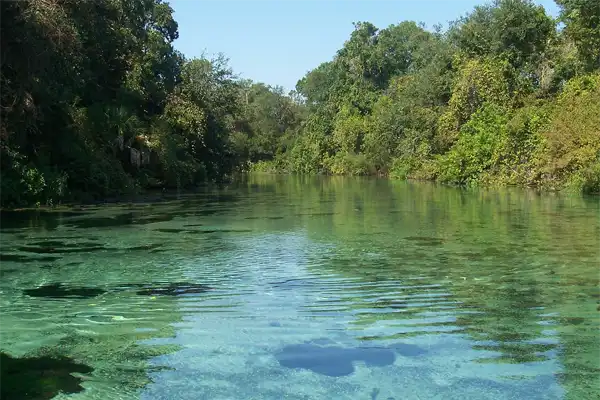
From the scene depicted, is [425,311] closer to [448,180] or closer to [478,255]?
[478,255]

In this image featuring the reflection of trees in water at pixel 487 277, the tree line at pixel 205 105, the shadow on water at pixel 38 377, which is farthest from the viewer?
the tree line at pixel 205 105

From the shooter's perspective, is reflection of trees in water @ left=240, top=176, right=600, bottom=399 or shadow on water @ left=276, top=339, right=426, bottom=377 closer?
shadow on water @ left=276, top=339, right=426, bottom=377

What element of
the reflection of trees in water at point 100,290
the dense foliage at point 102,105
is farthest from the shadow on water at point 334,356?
A: the dense foliage at point 102,105

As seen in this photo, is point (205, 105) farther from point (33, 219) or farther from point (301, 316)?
point (301, 316)

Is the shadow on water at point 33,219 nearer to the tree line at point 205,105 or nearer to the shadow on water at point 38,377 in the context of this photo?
the tree line at point 205,105

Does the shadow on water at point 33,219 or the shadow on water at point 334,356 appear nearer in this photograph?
the shadow on water at point 334,356

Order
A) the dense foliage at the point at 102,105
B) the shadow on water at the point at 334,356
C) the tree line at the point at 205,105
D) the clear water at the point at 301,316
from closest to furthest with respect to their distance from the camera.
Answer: the clear water at the point at 301,316, the shadow on water at the point at 334,356, the dense foliage at the point at 102,105, the tree line at the point at 205,105

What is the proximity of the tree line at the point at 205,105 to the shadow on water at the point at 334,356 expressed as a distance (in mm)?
13353

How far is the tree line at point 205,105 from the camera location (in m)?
19.5

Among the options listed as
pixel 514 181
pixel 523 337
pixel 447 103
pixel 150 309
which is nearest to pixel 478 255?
pixel 523 337

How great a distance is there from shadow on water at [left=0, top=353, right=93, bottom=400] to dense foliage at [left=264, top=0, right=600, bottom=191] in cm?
2586

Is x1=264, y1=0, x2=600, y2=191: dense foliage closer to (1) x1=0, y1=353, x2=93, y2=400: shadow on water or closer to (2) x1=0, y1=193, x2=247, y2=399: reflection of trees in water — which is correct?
(2) x1=0, y1=193, x2=247, y2=399: reflection of trees in water

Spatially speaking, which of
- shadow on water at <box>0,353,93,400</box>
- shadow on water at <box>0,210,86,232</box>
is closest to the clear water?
shadow on water at <box>0,353,93,400</box>

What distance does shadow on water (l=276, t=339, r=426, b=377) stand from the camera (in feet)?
16.7
